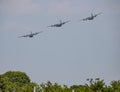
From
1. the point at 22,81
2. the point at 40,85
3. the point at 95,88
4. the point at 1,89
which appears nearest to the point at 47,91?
the point at 40,85

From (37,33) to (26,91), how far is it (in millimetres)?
4775

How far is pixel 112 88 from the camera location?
3931cm

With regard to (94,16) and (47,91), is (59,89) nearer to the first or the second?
(47,91)

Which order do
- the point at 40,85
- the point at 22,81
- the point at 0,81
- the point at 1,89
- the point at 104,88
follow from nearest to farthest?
the point at 104,88 < the point at 40,85 < the point at 1,89 < the point at 0,81 < the point at 22,81

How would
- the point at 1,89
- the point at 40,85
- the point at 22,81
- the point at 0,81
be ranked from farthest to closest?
the point at 22,81 → the point at 0,81 → the point at 1,89 → the point at 40,85

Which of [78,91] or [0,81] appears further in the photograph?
[0,81]

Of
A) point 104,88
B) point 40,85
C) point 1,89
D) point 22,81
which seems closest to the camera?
point 104,88

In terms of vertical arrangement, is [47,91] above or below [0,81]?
below

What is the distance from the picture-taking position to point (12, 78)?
85.2 meters

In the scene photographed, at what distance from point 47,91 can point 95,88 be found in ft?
11.9

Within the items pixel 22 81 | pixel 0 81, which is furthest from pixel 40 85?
pixel 22 81

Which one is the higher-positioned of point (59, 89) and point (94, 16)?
point (94, 16)

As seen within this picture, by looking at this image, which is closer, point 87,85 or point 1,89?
point 87,85

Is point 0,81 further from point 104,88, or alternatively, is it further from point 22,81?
point 104,88
